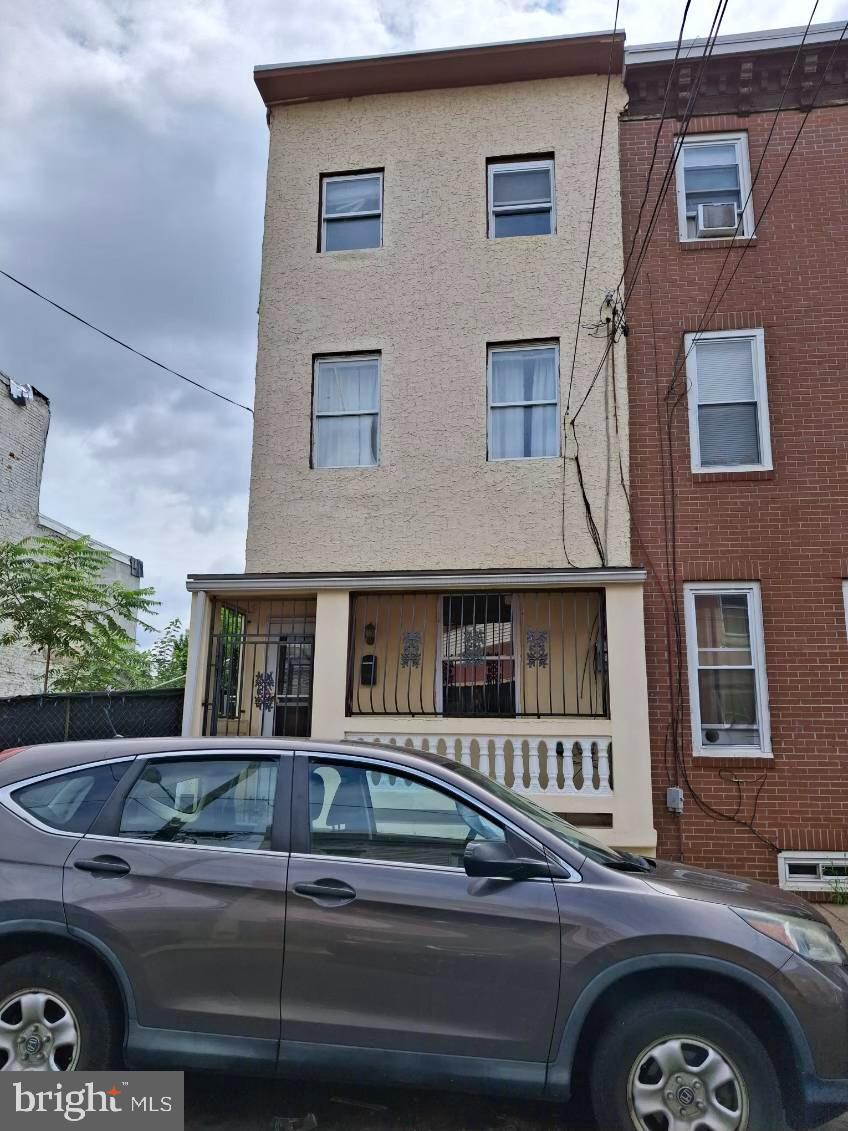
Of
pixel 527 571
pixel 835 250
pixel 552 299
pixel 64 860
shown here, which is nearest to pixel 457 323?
pixel 552 299

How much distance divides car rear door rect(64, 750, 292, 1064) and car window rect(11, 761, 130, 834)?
7cm

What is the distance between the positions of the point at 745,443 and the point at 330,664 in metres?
5.31

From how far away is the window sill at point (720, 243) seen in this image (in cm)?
1013

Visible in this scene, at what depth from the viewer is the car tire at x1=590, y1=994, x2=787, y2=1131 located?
328cm

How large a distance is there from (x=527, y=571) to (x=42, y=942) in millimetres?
5793

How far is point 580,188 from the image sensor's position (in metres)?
10.6

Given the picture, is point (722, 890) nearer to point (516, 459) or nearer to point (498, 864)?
point (498, 864)

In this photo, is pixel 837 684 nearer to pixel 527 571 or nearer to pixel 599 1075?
pixel 527 571

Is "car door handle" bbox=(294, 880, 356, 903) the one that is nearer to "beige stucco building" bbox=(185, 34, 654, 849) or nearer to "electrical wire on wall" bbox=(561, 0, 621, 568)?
"beige stucco building" bbox=(185, 34, 654, 849)

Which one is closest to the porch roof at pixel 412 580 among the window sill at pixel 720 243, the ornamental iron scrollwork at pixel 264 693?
the ornamental iron scrollwork at pixel 264 693

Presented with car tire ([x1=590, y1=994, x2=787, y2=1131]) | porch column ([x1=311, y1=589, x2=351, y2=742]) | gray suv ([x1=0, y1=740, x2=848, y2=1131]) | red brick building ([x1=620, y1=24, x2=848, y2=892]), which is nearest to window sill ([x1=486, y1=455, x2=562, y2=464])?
red brick building ([x1=620, y1=24, x2=848, y2=892])

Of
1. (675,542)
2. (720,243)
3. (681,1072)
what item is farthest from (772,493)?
(681,1072)

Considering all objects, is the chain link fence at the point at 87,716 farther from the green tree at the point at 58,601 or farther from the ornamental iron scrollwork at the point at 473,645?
the green tree at the point at 58,601

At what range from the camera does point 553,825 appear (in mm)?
4066
